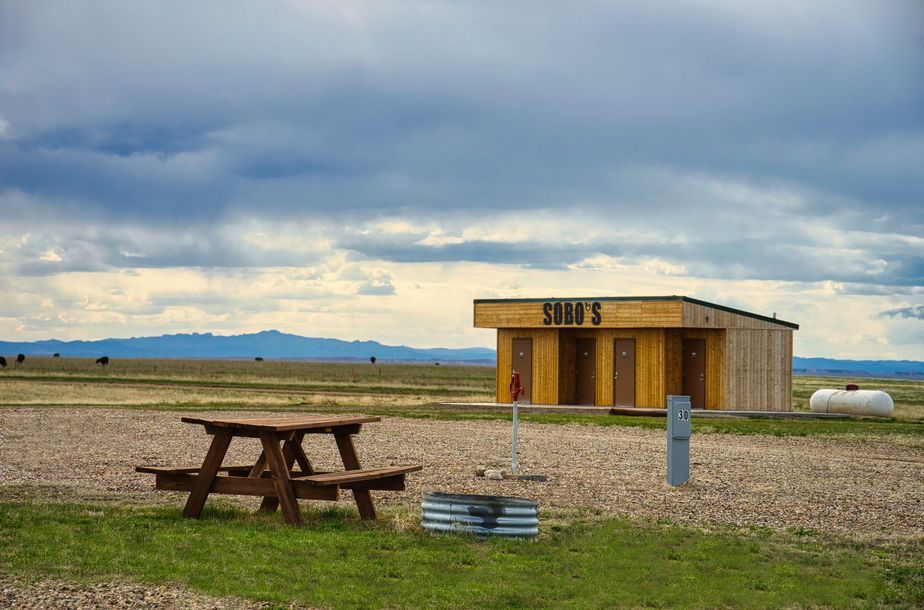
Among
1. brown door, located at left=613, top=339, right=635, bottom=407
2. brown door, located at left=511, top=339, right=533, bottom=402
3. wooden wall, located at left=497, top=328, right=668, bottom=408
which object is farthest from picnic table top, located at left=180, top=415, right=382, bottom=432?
brown door, located at left=511, top=339, right=533, bottom=402

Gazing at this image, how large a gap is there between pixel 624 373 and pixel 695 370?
2.48 m

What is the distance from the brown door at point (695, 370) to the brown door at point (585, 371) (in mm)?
3104

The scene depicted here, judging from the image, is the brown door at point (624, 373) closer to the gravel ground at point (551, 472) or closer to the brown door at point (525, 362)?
the brown door at point (525, 362)

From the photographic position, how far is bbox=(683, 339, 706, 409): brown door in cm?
3566

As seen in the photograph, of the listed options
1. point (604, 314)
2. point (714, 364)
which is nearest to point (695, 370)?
point (714, 364)

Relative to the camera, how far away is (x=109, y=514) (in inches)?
429

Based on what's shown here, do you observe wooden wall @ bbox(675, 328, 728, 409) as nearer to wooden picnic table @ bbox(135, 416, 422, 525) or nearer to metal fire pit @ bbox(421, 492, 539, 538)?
wooden picnic table @ bbox(135, 416, 422, 525)

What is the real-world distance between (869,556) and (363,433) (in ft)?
47.7

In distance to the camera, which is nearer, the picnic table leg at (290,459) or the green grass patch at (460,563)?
the green grass patch at (460,563)

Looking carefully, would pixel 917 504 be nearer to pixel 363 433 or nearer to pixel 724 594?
pixel 724 594

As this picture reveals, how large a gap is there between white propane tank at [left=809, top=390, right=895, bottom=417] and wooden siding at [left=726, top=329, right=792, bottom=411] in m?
1.97

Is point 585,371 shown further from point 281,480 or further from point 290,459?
point 281,480

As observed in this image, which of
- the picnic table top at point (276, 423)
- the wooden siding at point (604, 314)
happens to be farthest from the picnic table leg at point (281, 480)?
the wooden siding at point (604, 314)

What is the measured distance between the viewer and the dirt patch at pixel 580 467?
12.4 m
